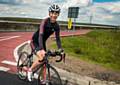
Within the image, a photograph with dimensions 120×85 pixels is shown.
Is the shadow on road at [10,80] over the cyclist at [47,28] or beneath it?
beneath

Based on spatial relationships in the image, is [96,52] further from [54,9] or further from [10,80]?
[54,9]

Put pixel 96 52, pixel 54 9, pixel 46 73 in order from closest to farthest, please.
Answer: pixel 54 9
pixel 46 73
pixel 96 52

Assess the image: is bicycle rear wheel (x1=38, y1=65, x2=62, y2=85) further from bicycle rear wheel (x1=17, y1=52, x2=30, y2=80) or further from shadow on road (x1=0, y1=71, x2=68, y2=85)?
bicycle rear wheel (x1=17, y1=52, x2=30, y2=80)

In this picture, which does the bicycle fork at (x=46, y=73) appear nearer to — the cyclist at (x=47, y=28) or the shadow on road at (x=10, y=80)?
the cyclist at (x=47, y=28)

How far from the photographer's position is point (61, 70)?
31.0 ft

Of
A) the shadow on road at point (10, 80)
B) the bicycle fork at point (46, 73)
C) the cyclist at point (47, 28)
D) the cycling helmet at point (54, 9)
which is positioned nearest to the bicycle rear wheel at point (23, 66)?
the shadow on road at point (10, 80)

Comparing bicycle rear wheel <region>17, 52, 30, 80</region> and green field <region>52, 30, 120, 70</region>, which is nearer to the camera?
bicycle rear wheel <region>17, 52, 30, 80</region>

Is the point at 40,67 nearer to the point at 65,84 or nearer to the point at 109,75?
the point at 65,84

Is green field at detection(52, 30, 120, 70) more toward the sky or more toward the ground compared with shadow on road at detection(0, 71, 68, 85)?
more toward the ground

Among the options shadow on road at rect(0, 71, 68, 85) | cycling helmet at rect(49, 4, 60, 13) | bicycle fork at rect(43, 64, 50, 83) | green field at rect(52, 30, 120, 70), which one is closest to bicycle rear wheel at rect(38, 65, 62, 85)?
bicycle fork at rect(43, 64, 50, 83)

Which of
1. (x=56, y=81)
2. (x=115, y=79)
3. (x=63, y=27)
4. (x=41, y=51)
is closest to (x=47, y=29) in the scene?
(x=41, y=51)

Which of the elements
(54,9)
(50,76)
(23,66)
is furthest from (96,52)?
(54,9)

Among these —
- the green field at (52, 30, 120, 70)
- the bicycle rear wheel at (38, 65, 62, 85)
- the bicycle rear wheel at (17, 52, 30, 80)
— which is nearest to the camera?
the bicycle rear wheel at (38, 65, 62, 85)

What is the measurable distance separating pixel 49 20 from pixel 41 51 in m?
0.83
